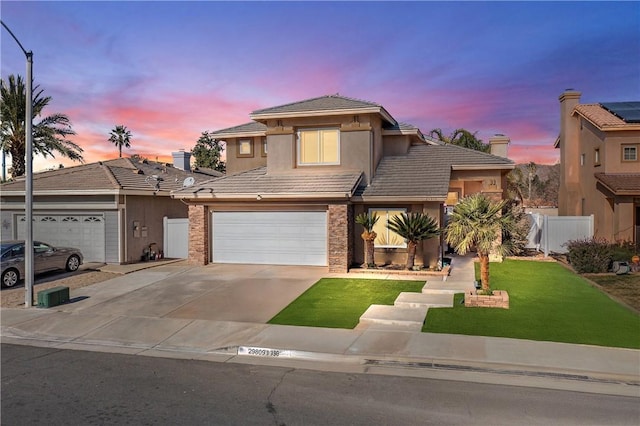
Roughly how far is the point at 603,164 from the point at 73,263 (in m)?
24.3

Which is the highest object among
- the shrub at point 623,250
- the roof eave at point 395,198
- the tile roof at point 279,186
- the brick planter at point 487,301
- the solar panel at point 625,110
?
the solar panel at point 625,110

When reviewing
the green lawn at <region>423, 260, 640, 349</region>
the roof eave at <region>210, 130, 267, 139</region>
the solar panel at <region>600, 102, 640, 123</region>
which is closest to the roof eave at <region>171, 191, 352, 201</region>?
the roof eave at <region>210, 130, 267, 139</region>

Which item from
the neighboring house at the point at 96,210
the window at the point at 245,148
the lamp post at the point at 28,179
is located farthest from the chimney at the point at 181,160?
the lamp post at the point at 28,179

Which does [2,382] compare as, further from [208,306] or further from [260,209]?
[260,209]

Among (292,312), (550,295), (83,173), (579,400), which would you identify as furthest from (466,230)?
(83,173)

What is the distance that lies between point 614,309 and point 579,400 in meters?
6.40

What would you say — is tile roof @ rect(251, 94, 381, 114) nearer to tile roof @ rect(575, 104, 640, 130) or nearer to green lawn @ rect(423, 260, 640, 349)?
green lawn @ rect(423, 260, 640, 349)

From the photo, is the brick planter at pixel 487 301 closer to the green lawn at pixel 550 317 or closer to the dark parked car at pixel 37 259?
the green lawn at pixel 550 317

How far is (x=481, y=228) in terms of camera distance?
12648 mm

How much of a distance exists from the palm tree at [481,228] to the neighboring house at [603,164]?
11359 millimetres

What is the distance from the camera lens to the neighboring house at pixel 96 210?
69.4 ft

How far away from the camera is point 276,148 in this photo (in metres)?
20.8

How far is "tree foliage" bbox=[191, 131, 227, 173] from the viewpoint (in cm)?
5962

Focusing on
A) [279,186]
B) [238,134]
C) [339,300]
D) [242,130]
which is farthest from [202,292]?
[242,130]
